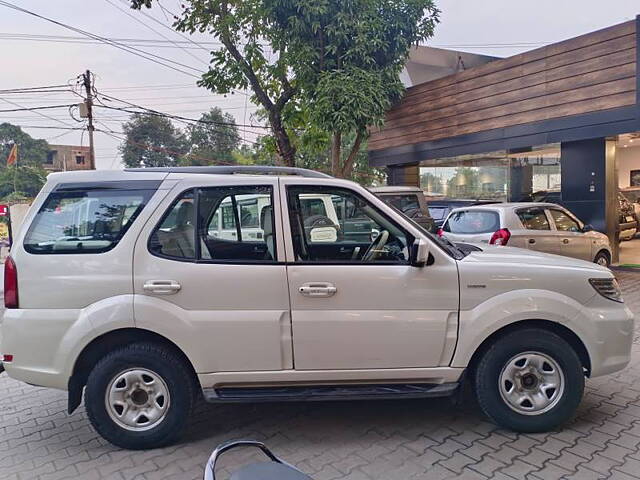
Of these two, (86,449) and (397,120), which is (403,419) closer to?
(86,449)

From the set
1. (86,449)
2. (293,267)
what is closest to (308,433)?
(293,267)

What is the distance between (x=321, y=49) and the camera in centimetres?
1231

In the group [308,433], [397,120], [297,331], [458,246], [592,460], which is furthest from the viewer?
[397,120]

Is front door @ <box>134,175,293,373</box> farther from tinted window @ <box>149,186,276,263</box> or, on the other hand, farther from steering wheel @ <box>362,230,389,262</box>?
steering wheel @ <box>362,230,389,262</box>

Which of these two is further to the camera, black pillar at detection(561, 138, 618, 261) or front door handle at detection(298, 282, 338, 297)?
black pillar at detection(561, 138, 618, 261)

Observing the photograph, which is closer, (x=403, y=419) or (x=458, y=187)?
(x=403, y=419)

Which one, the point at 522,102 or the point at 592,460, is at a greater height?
the point at 522,102

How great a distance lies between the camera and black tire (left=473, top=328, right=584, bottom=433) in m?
3.37

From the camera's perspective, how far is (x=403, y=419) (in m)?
3.74

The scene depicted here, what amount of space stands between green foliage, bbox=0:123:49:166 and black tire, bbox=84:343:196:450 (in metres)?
40.1

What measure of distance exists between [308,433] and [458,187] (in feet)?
54.2

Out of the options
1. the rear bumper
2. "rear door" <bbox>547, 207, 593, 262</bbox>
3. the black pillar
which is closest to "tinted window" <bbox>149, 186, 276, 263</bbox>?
the rear bumper

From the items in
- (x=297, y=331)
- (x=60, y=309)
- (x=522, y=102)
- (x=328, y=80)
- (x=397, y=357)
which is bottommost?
(x=397, y=357)

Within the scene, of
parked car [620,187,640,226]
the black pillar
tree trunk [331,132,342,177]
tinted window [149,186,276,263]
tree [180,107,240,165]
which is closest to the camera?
tinted window [149,186,276,263]
